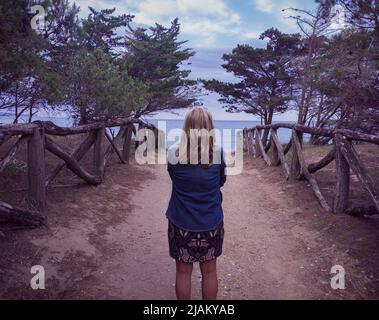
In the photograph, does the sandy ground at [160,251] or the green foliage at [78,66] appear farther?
the green foliage at [78,66]

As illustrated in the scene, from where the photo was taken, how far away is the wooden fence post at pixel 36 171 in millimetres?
4355

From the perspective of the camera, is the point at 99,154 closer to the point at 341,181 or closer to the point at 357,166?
the point at 341,181

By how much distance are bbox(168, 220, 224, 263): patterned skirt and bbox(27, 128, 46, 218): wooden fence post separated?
7.16 feet

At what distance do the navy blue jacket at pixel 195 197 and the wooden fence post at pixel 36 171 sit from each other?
2208 millimetres

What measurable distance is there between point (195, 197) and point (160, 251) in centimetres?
189

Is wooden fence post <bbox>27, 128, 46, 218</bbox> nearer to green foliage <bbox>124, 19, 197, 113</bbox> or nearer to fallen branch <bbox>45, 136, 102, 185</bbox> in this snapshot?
fallen branch <bbox>45, 136, 102, 185</bbox>

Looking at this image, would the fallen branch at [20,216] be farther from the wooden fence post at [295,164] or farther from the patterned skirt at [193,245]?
the wooden fence post at [295,164]

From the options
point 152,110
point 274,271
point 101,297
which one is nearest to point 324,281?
point 274,271

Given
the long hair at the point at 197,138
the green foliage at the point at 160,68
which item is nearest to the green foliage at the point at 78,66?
the green foliage at the point at 160,68

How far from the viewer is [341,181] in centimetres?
509

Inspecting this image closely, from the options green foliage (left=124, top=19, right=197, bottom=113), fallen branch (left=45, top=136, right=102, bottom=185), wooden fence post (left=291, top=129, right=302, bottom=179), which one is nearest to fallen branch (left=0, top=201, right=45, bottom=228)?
fallen branch (left=45, top=136, right=102, bottom=185)

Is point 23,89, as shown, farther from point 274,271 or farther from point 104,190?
point 274,271

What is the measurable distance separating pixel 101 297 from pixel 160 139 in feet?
39.1

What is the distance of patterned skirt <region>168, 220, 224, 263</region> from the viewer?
2955mm
